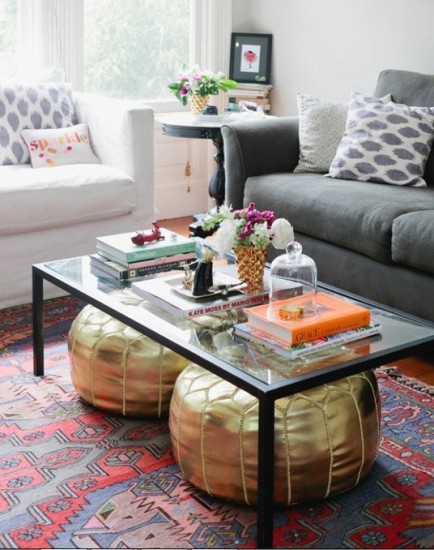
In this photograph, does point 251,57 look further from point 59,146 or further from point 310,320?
point 310,320

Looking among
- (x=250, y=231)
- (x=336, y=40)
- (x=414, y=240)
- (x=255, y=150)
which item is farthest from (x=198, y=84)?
(x=250, y=231)

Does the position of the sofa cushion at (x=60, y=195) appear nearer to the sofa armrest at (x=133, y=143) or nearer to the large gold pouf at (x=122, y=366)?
the sofa armrest at (x=133, y=143)

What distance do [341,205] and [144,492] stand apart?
4.97 feet

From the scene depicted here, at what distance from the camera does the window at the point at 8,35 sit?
4.30 meters

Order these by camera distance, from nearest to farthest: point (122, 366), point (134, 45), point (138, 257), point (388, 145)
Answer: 1. point (122, 366)
2. point (138, 257)
3. point (388, 145)
4. point (134, 45)

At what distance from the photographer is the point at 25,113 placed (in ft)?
12.6

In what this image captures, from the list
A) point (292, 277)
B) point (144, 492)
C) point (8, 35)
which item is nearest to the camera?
point (144, 492)

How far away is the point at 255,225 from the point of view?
91.6 inches

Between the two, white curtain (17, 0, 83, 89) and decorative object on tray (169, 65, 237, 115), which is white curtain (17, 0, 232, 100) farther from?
decorative object on tray (169, 65, 237, 115)

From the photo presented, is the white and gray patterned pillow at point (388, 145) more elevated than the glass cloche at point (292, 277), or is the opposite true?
the white and gray patterned pillow at point (388, 145)

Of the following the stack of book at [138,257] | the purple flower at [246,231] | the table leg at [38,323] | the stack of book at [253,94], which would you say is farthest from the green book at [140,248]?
the stack of book at [253,94]

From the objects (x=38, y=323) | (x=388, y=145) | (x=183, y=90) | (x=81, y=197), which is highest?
(x=183, y=90)

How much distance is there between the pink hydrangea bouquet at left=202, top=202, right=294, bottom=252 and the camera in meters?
2.31

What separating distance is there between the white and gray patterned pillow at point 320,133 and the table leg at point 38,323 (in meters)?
1.51
